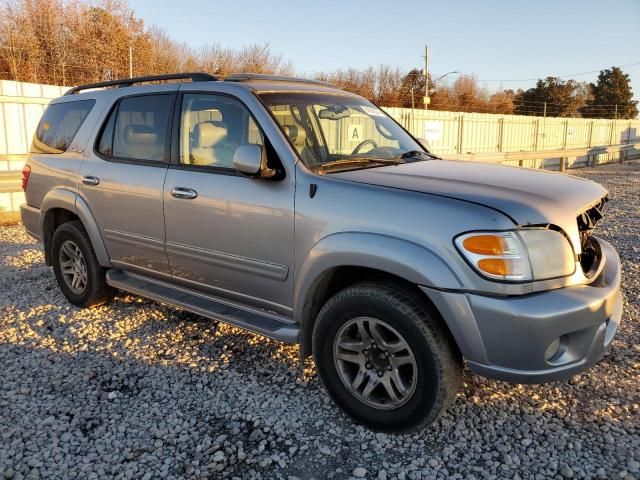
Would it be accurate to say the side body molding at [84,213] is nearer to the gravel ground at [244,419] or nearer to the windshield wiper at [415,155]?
the gravel ground at [244,419]

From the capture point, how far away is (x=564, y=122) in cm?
2800

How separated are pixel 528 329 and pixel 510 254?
348 millimetres

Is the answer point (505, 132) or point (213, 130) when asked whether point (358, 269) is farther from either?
point (505, 132)

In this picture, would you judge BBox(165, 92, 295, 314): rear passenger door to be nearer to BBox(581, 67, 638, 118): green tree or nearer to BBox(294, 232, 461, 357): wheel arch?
BBox(294, 232, 461, 357): wheel arch

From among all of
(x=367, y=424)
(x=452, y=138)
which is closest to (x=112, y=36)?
(x=452, y=138)

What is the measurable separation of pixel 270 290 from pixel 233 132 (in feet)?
3.63

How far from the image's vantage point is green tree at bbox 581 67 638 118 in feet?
197

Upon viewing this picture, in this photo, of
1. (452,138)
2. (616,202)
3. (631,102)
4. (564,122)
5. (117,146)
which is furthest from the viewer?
(631,102)

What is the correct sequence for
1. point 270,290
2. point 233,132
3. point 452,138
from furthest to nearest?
point 452,138
point 233,132
point 270,290

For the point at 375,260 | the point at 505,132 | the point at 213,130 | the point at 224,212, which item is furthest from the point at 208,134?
the point at 505,132

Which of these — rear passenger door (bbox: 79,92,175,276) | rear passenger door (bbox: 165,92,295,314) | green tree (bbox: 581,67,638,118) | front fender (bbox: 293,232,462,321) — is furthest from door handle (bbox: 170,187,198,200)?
green tree (bbox: 581,67,638,118)

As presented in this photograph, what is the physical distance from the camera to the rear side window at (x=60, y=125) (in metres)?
4.76

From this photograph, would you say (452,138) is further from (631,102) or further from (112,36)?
→ (631,102)

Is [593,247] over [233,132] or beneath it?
beneath
